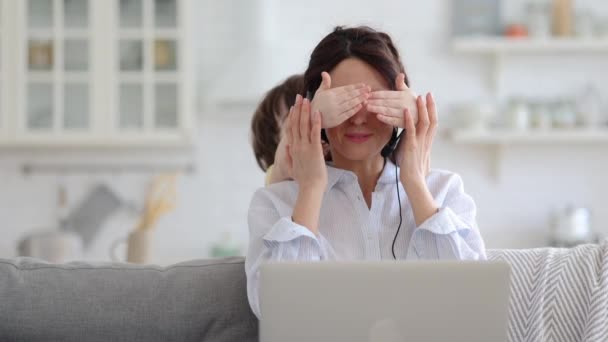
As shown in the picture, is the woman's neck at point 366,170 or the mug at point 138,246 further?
the mug at point 138,246

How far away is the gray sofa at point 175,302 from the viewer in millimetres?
1795

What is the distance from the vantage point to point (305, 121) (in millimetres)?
1823

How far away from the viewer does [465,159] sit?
4477mm

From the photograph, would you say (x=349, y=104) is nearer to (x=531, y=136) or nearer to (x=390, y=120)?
(x=390, y=120)

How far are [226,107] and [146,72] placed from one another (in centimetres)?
41

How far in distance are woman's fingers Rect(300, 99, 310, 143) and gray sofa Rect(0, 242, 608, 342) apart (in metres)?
0.31

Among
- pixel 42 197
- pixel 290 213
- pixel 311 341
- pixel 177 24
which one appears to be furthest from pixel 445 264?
pixel 42 197

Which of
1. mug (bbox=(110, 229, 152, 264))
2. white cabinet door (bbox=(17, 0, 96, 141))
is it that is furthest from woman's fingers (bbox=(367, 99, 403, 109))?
white cabinet door (bbox=(17, 0, 96, 141))

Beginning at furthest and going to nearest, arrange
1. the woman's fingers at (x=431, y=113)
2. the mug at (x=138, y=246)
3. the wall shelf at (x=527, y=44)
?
the wall shelf at (x=527, y=44) → the mug at (x=138, y=246) → the woman's fingers at (x=431, y=113)

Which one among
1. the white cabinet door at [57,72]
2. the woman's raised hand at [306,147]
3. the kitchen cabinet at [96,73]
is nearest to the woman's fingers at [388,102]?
the woman's raised hand at [306,147]

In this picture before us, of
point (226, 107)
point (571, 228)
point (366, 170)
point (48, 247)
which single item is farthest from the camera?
point (226, 107)

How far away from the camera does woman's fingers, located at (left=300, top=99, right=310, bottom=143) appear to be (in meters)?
1.82

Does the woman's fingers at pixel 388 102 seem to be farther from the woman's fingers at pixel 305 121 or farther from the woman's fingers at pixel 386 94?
the woman's fingers at pixel 305 121

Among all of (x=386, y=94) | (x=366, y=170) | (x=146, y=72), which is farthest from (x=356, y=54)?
(x=146, y=72)
